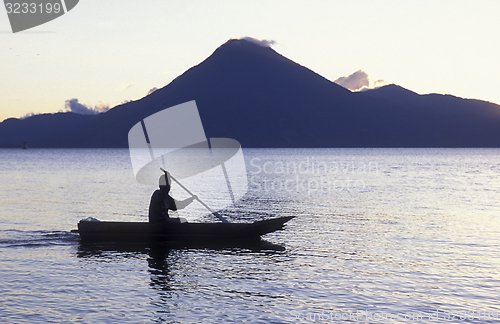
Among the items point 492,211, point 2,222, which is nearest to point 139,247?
point 2,222

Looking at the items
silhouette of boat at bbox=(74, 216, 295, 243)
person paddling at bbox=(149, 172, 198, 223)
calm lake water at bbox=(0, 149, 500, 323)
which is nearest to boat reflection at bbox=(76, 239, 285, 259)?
calm lake water at bbox=(0, 149, 500, 323)

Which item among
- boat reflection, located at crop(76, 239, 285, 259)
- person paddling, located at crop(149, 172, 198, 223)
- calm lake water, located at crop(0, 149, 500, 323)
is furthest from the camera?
person paddling, located at crop(149, 172, 198, 223)

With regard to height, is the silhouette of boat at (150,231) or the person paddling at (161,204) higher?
the person paddling at (161,204)

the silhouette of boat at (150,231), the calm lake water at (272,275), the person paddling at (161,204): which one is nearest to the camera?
the calm lake water at (272,275)

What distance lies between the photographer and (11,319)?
10672 millimetres

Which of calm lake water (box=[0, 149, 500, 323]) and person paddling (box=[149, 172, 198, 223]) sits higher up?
person paddling (box=[149, 172, 198, 223])

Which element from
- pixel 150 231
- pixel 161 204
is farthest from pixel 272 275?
pixel 150 231

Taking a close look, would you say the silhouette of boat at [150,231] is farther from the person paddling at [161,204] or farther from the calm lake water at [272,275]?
the calm lake water at [272,275]

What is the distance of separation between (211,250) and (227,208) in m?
14.7

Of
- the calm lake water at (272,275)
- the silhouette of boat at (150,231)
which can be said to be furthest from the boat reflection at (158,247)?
the silhouette of boat at (150,231)

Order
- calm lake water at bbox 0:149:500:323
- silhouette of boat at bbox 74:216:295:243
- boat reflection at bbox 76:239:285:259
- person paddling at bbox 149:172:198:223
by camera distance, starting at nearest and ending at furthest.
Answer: calm lake water at bbox 0:149:500:323, boat reflection at bbox 76:239:285:259, person paddling at bbox 149:172:198:223, silhouette of boat at bbox 74:216:295:243

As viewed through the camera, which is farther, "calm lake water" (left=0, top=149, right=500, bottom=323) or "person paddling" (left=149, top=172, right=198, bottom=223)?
"person paddling" (left=149, top=172, right=198, bottom=223)

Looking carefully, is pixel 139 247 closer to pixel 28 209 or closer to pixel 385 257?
pixel 385 257

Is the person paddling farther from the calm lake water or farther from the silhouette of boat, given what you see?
the calm lake water
